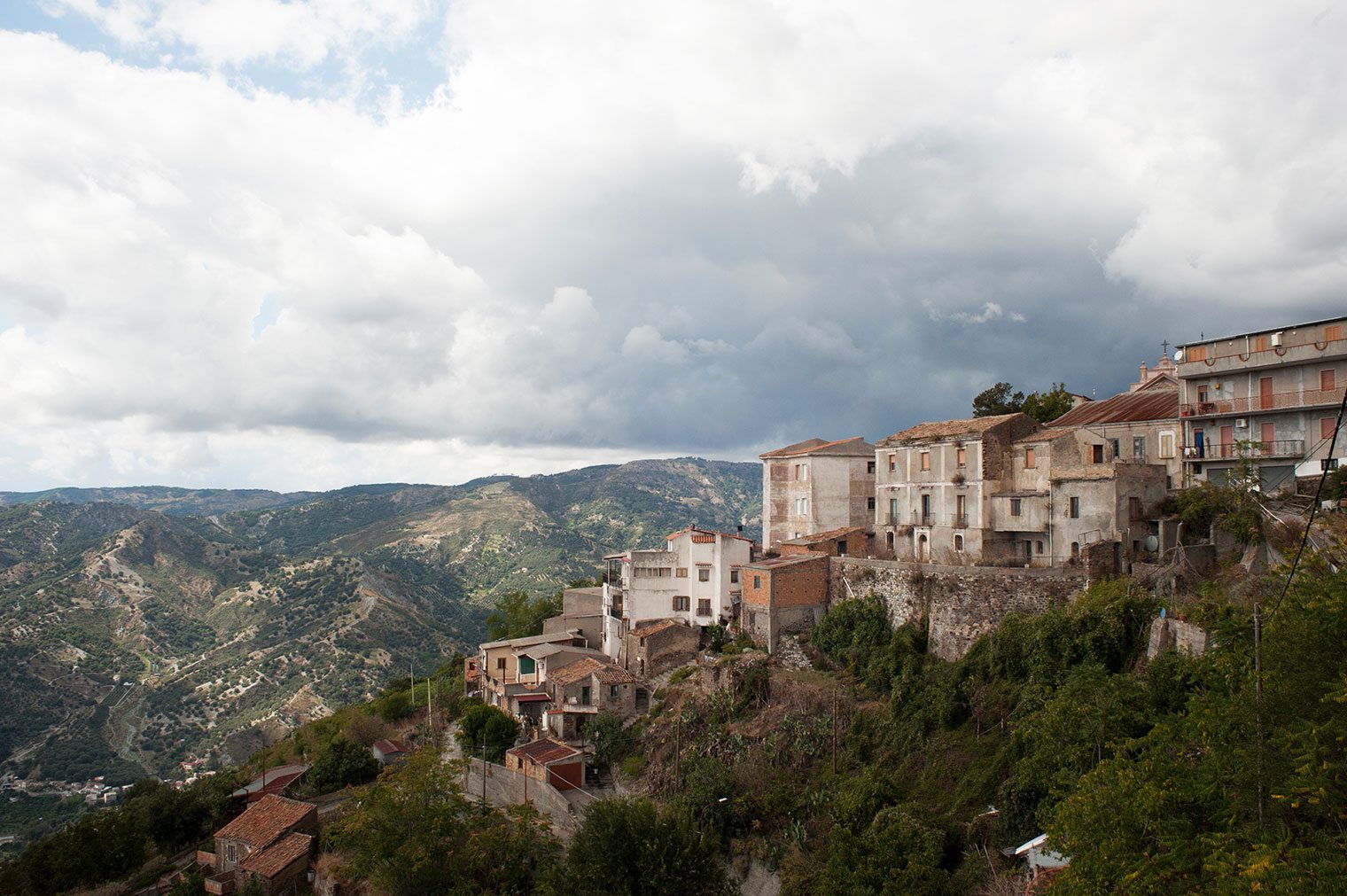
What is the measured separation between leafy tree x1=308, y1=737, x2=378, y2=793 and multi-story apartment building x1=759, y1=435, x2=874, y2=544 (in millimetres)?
28542

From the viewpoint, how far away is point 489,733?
152 feet

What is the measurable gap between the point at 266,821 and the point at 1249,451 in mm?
48839

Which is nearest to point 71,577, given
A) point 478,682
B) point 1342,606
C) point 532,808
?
point 478,682

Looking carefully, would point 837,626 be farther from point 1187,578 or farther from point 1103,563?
point 1187,578

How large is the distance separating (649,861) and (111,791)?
7362 cm

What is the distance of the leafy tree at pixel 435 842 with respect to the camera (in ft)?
106

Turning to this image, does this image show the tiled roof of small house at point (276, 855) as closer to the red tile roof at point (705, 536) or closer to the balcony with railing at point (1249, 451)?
the red tile roof at point (705, 536)

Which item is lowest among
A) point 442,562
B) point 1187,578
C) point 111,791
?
point 111,791

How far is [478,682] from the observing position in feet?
204

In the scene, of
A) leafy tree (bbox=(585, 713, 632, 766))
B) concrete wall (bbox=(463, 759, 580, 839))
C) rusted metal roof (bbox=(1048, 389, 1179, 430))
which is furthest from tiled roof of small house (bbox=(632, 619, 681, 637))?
rusted metal roof (bbox=(1048, 389, 1179, 430))

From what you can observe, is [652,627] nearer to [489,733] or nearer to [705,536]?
[705,536]

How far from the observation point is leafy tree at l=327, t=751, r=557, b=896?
3238cm

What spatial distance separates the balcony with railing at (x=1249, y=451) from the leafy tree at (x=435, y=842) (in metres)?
31.5

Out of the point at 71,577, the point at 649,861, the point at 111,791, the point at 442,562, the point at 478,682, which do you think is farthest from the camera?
the point at 442,562
